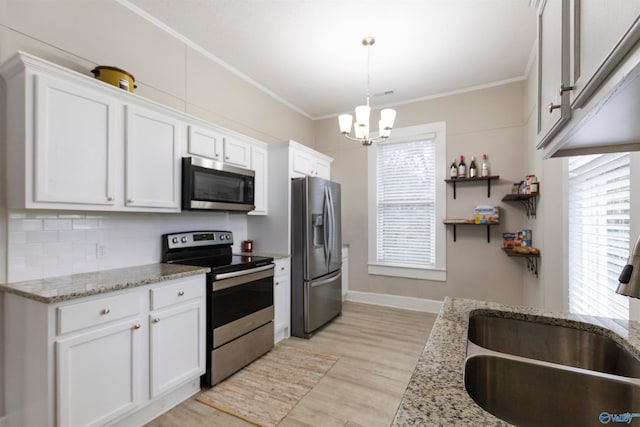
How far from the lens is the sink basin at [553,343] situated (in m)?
1.07

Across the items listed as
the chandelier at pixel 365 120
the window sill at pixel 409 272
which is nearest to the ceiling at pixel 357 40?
the chandelier at pixel 365 120

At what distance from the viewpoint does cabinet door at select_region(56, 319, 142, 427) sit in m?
1.54

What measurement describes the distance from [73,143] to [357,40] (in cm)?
245

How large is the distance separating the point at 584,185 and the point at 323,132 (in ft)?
11.7

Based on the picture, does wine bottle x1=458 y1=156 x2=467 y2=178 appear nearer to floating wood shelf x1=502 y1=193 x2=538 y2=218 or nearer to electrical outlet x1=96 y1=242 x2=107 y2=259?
floating wood shelf x1=502 y1=193 x2=538 y2=218

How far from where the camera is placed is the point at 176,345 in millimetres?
2090

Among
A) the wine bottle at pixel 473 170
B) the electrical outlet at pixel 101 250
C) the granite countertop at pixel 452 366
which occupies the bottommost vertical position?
the granite countertop at pixel 452 366

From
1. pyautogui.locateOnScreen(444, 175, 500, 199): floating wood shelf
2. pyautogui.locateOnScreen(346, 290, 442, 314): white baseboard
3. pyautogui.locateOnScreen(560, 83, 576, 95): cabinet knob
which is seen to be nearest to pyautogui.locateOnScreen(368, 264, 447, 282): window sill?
pyautogui.locateOnScreen(346, 290, 442, 314): white baseboard

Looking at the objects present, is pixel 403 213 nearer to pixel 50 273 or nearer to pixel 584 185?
pixel 584 185

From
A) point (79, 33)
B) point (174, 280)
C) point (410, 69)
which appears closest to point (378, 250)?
point (410, 69)

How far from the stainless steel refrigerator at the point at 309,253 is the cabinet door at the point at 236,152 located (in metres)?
0.58

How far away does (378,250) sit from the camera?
457 cm

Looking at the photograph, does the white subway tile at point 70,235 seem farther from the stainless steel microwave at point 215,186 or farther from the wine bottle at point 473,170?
the wine bottle at point 473,170

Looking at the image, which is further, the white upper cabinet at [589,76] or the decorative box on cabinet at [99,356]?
Result: the decorative box on cabinet at [99,356]
